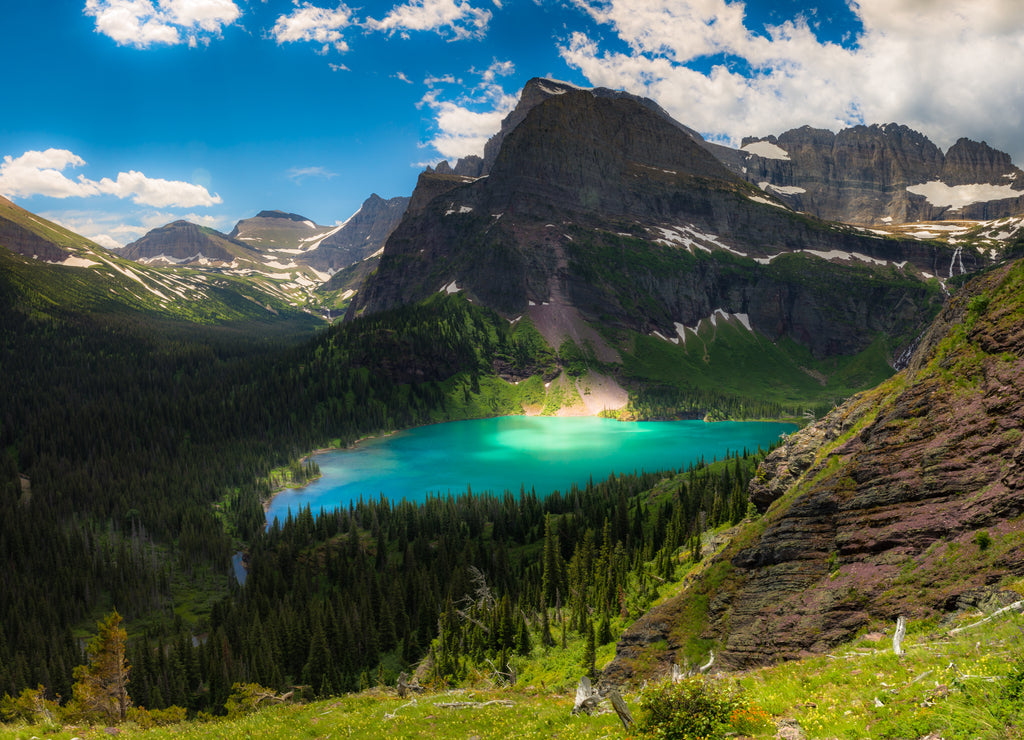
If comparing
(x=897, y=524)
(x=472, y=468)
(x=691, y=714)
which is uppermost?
(x=897, y=524)

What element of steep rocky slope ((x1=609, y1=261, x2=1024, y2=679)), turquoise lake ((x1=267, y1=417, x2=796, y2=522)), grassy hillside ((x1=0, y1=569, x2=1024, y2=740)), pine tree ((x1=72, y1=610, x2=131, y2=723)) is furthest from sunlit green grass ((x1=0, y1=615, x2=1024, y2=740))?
turquoise lake ((x1=267, y1=417, x2=796, y2=522))

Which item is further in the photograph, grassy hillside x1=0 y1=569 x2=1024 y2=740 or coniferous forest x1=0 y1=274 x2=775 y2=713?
coniferous forest x1=0 y1=274 x2=775 y2=713

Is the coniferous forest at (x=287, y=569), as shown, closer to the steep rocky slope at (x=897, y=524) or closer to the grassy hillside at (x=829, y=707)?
the steep rocky slope at (x=897, y=524)

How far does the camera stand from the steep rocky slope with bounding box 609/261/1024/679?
24.8 m

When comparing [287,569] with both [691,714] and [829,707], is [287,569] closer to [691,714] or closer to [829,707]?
[691,714]

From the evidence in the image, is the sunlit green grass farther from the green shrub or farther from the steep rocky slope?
the steep rocky slope

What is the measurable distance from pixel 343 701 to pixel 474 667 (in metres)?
30.2

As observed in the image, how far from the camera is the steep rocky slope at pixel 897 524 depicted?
24.8 meters

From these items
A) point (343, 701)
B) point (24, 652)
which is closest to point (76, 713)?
point (343, 701)

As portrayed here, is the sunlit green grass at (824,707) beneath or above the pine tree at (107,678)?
above

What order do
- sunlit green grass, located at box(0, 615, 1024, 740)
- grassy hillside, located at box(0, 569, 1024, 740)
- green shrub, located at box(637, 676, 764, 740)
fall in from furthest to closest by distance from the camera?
green shrub, located at box(637, 676, 764, 740)
sunlit green grass, located at box(0, 615, 1024, 740)
grassy hillside, located at box(0, 569, 1024, 740)

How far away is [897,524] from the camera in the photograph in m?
28.6

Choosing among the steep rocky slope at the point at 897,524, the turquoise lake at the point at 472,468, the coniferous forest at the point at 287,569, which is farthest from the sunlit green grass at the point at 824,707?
the turquoise lake at the point at 472,468

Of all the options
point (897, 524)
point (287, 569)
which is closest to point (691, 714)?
point (897, 524)
